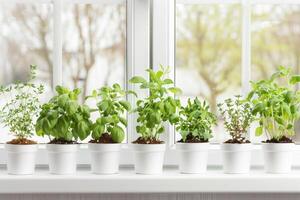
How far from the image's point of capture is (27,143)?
222 cm

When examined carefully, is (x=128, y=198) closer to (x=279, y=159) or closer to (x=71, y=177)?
(x=71, y=177)

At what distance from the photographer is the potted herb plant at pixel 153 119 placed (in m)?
2.21

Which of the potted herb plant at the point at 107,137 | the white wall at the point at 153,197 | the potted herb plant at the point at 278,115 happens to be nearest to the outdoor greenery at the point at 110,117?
the potted herb plant at the point at 107,137

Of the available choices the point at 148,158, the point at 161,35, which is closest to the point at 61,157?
the point at 148,158

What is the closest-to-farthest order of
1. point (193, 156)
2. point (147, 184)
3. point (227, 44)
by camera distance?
point (147, 184) < point (193, 156) < point (227, 44)

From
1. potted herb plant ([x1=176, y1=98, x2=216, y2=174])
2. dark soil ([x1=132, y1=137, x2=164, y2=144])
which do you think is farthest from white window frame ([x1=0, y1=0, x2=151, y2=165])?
potted herb plant ([x1=176, y1=98, x2=216, y2=174])

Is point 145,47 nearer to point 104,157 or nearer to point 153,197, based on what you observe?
point 104,157

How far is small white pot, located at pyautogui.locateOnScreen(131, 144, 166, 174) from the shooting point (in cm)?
220

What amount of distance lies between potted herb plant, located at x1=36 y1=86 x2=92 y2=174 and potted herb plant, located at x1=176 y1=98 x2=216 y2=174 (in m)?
0.37

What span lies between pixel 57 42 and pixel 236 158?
863 millimetres

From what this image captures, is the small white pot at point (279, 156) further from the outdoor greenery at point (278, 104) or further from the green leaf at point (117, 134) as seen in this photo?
the green leaf at point (117, 134)

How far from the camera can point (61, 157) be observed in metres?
2.20

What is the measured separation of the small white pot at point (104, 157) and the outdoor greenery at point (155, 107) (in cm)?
13

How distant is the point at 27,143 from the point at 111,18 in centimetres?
80
